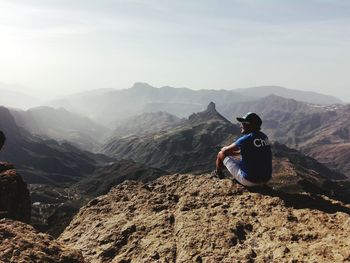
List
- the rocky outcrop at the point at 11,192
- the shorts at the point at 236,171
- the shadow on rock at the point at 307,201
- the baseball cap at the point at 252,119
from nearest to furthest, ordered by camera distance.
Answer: the shadow on rock at the point at 307,201 < the baseball cap at the point at 252,119 < the shorts at the point at 236,171 < the rocky outcrop at the point at 11,192

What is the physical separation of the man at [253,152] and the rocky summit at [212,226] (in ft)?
2.42

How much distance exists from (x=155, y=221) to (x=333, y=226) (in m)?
6.80

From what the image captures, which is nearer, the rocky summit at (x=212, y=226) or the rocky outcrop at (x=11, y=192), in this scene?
the rocky summit at (x=212, y=226)

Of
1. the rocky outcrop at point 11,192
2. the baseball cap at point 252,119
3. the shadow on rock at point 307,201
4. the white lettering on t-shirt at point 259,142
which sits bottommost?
the rocky outcrop at point 11,192

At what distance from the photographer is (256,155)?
17.2 meters

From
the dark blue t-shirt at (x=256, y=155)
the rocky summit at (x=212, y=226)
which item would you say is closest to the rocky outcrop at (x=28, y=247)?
the rocky summit at (x=212, y=226)

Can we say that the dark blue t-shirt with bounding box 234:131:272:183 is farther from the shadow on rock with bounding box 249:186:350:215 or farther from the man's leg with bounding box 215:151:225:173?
the man's leg with bounding box 215:151:225:173

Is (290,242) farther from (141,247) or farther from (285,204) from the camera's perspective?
(141,247)

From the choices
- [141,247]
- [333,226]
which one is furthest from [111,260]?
[333,226]

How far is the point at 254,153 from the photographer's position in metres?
17.2

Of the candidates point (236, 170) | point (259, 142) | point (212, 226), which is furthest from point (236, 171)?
point (212, 226)

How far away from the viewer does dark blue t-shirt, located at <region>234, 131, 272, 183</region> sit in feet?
56.2

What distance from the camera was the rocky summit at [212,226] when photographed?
12977mm

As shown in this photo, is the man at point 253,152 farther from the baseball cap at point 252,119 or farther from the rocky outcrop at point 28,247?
the rocky outcrop at point 28,247
